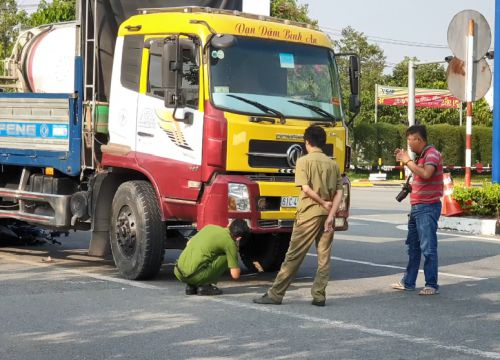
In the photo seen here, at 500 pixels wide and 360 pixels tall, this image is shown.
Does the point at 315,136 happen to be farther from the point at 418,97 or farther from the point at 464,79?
the point at 418,97

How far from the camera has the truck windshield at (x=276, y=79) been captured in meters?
10.0

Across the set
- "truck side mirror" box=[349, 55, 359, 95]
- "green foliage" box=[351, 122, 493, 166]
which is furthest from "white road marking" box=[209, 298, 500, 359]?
"green foliage" box=[351, 122, 493, 166]

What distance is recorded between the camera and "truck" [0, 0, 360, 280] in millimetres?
9898

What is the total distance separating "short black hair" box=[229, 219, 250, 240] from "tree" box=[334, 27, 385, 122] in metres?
50.7

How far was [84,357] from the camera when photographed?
22.2 ft

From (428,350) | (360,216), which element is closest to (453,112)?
(360,216)

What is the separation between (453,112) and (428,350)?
61.5 m

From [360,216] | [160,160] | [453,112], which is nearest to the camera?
[160,160]

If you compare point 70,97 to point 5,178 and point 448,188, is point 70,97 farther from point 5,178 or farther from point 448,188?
point 448,188

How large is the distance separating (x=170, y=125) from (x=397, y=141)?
36.8 meters

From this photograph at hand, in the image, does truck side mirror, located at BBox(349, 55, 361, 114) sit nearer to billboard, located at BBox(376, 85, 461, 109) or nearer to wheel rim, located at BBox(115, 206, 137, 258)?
wheel rim, located at BBox(115, 206, 137, 258)

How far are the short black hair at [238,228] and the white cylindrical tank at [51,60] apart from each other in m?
3.09

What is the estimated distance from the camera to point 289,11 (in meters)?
48.3

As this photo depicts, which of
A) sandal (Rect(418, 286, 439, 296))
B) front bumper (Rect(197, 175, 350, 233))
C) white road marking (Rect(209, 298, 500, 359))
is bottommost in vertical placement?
white road marking (Rect(209, 298, 500, 359))
